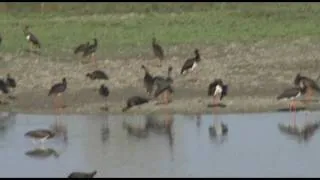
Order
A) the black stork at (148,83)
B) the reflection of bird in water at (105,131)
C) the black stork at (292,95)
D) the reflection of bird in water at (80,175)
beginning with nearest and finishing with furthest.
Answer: the reflection of bird in water at (80,175)
the reflection of bird in water at (105,131)
the black stork at (292,95)
the black stork at (148,83)

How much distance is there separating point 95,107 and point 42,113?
1.01 meters

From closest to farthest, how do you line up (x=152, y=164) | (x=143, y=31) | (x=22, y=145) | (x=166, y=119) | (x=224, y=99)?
1. (x=152, y=164)
2. (x=22, y=145)
3. (x=166, y=119)
4. (x=224, y=99)
5. (x=143, y=31)

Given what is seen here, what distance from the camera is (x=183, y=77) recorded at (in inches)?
992

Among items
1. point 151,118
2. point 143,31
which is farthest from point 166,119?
point 143,31

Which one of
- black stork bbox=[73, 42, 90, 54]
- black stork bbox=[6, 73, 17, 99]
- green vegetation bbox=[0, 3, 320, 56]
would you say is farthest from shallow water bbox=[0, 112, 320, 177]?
green vegetation bbox=[0, 3, 320, 56]

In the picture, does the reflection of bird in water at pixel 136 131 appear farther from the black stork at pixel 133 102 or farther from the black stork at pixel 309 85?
the black stork at pixel 309 85

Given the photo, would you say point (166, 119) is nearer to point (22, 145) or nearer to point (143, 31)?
point (22, 145)

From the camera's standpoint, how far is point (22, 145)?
19.3 metres

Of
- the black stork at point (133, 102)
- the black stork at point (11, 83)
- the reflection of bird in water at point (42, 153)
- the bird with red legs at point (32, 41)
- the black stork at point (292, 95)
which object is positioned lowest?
the reflection of bird in water at point (42, 153)

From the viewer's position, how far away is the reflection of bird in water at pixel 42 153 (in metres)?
18.6

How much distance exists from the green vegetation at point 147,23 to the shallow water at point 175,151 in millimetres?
8136

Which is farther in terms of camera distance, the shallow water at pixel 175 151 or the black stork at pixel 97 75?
the black stork at pixel 97 75

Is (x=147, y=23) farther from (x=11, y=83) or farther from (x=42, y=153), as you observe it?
(x=42, y=153)

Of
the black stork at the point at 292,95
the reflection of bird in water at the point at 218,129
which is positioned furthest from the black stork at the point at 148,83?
the reflection of bird in water at the point at 218,129
